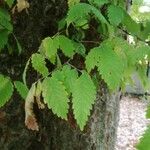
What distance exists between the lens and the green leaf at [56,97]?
3.25 feet

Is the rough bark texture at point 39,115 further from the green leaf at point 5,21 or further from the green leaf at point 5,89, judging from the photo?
the green leaf at point 5,89

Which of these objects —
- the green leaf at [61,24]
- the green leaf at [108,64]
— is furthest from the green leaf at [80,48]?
the green leaf at [108,64]

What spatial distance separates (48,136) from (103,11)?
588 mm

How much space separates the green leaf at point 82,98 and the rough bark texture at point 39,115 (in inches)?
22.8

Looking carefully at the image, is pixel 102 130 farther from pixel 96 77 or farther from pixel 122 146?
pixel 122 146

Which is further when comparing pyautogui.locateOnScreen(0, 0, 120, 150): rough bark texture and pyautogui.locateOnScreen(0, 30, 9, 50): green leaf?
pyautogui.locateOnScreen(0, 0, 120, 150): rough bark texture

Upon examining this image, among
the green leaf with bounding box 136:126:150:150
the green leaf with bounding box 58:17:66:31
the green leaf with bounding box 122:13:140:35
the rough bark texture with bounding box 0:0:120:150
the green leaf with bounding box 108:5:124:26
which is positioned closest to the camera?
the green leaf with bounding box 136:126:150:150

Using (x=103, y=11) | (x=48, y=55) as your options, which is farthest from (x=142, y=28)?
(x=48, y=55)

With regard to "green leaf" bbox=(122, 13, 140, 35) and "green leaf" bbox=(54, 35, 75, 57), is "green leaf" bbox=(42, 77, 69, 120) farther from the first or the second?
"green leaf" bbox=(122, 13, 140, 35)

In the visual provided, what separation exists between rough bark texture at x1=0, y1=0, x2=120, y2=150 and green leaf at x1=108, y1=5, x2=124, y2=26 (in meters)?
0.41

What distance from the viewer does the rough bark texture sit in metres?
1.57

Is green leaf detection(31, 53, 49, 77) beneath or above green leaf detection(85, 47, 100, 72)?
beneath

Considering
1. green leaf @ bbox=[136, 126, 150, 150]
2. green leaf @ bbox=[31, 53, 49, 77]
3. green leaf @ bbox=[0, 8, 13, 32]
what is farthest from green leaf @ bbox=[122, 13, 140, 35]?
green leaf @ bbox=[136, 126, 150, 150]

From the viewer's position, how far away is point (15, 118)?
1.60 metres
